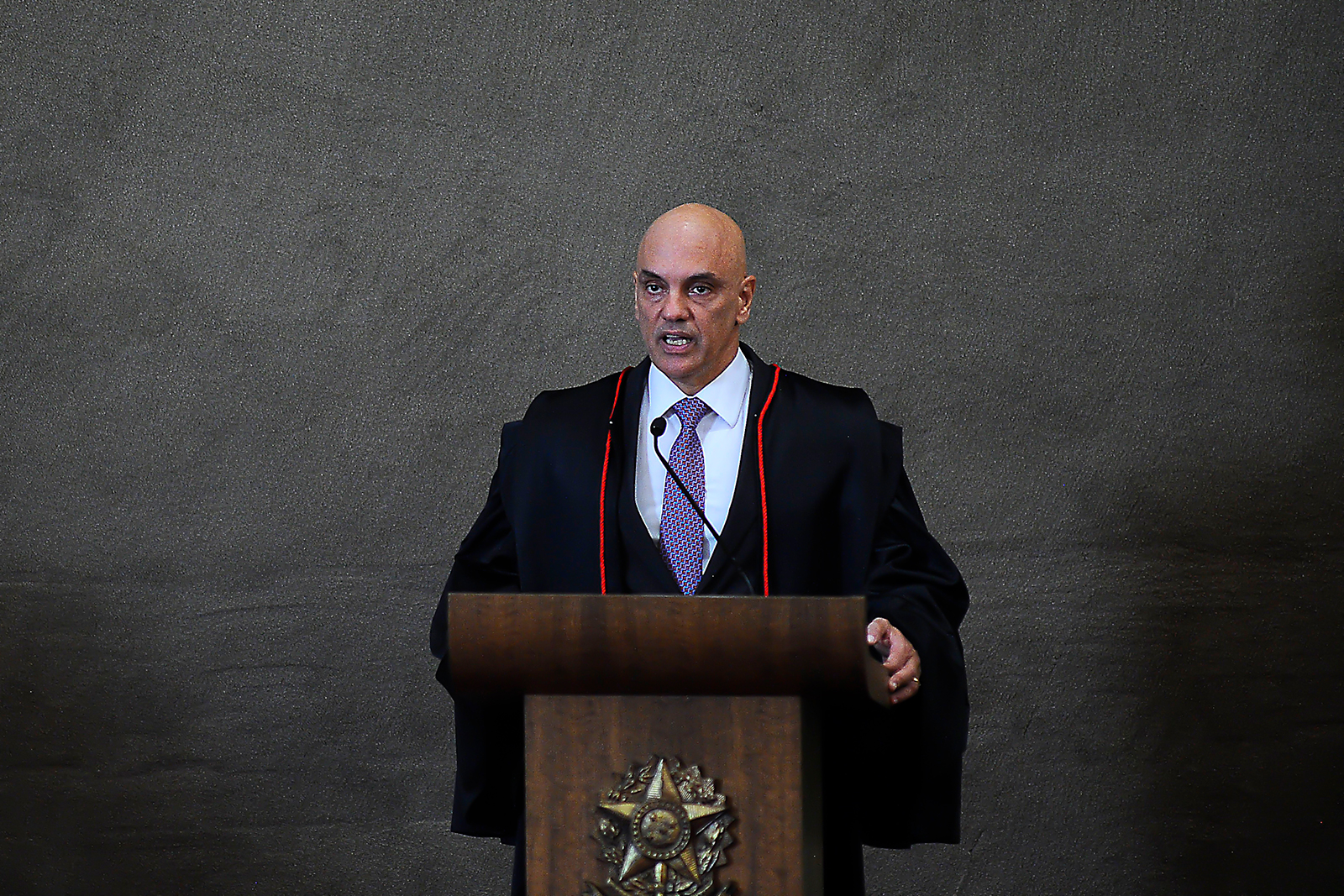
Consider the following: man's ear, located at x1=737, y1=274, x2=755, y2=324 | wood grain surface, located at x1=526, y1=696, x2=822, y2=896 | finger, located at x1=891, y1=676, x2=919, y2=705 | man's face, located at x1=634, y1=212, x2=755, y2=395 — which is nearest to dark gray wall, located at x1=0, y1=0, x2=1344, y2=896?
man's ear, located at x1=737, y1=274, x2=755, y2=324

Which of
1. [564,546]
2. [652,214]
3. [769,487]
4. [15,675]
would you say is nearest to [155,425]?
[15,675]

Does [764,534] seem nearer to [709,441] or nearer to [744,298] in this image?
[709,441]

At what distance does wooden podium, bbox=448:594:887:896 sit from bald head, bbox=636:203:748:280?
97cm

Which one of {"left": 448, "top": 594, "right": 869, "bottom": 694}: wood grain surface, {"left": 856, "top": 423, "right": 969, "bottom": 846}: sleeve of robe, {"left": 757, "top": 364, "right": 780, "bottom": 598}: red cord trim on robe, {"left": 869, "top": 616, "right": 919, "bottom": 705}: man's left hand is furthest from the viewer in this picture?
{"left": 757, "top": 364, "right": 780, "bottom": 598}: red cord trim on robe

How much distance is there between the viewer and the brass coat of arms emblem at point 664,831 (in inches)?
68.2

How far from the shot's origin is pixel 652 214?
3867mm

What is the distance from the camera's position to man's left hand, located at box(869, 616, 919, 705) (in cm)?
212

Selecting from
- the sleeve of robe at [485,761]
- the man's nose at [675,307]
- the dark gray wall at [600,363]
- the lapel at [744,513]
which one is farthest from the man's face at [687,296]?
the dark gray wall at [600,363]

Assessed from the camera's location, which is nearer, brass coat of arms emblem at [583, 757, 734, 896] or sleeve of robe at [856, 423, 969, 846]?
brass coat of arms emblem at [583, 757, 734, 896]

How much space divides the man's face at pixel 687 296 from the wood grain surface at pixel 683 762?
88 cm

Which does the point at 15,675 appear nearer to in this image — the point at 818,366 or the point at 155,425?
the point at 155,425

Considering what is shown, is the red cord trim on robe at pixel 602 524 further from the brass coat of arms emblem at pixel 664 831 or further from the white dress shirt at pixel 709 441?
the brass coat of arms emblem at pixel 664 831

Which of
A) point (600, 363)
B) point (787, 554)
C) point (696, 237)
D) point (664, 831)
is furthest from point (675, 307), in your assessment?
point (600, 363)

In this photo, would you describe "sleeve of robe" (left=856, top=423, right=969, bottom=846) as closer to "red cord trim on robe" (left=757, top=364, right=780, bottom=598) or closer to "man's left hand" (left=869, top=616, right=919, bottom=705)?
"man's left hand" (left=869, top=616, right=919, bottom=705)
